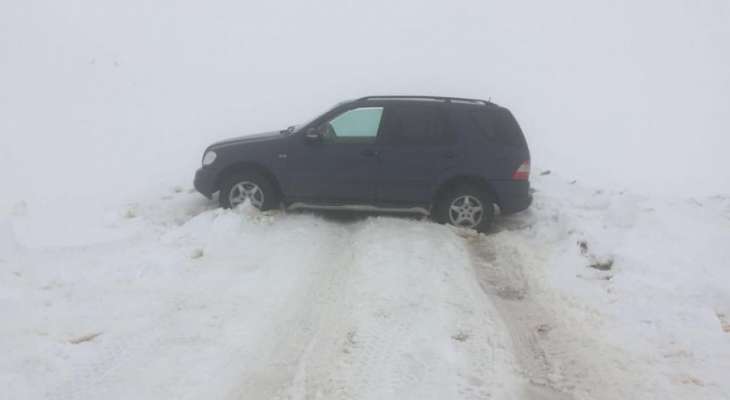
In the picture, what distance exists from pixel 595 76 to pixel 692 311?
1527 centimetres

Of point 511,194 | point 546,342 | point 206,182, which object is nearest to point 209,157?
point 206,182

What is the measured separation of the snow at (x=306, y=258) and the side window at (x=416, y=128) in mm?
→ 1071

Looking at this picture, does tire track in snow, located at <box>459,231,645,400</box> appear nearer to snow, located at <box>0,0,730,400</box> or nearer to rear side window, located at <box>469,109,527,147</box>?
snow, located at <box>0,0,730,400</box>

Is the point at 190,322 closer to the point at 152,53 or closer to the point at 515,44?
the point at 152,53

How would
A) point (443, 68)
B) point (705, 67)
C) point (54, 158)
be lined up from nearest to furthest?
point (54, 158) < point (443, 68) < point (705, 67)

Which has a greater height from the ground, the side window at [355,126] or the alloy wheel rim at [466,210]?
the side window at [355,126]

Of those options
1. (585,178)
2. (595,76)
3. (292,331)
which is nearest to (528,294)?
(292,331)

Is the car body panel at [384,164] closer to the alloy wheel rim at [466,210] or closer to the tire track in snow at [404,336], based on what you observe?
the alloy wheel rim at [466,210]

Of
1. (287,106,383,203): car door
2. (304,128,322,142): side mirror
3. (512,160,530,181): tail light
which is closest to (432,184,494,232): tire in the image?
(512,160,530,181): tail light

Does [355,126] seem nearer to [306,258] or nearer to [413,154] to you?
[413,154]

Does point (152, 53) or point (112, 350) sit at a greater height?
point (152, 53)

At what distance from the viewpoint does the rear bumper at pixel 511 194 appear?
28.9 feet

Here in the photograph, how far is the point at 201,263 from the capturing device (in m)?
7.04

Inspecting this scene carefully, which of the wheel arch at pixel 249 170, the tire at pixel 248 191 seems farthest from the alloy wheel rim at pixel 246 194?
the wheel arch at pixel 249 170
